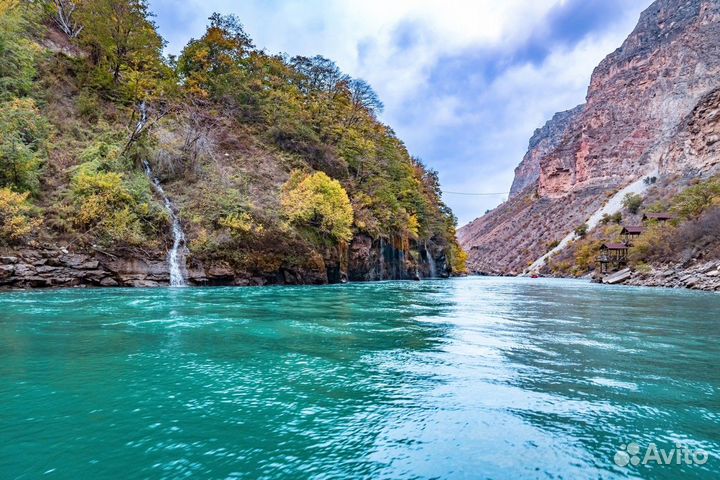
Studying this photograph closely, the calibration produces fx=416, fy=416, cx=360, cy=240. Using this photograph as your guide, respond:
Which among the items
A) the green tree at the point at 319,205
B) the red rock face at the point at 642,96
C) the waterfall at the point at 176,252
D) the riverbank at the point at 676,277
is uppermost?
the red rock face at the point at 642,96

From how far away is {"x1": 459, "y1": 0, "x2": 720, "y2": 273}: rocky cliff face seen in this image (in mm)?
98250

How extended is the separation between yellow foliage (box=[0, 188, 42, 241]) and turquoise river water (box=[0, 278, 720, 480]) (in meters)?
9.80

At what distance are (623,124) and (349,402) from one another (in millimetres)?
130640

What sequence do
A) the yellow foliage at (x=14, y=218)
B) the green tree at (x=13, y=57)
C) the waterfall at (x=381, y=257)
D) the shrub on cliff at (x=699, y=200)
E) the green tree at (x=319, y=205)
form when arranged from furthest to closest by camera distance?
the shrub on cliff at (x=699, y=200) < the waterfall at (x=381, y=257) < the green tree at (x=319, y=205) < the green tree at (x=13, y=57) < the yellow foliage at (x=14, y=218)

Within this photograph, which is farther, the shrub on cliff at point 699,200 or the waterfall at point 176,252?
the shrub on cliff at point 699,200

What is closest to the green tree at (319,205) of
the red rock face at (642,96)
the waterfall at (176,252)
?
the waterfall at (176,252)

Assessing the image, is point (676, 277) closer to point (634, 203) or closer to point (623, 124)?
point (634, 203)

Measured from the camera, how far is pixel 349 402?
4.44m

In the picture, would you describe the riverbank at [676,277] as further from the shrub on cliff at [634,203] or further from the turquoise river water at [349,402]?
the shrub on cliff at [634,203]

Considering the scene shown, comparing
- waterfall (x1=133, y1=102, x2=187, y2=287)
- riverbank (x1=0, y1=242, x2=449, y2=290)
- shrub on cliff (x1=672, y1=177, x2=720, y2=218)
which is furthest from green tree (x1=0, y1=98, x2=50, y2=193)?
shrub on cliff (x1=672, y1=177, x2=720, y2=218)

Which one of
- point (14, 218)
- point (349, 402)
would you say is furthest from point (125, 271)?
point (349, 402)

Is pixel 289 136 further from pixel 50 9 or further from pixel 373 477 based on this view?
pixel 373 477

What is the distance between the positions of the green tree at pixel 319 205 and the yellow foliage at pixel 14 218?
42.2ft

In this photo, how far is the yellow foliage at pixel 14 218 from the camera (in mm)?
16109
